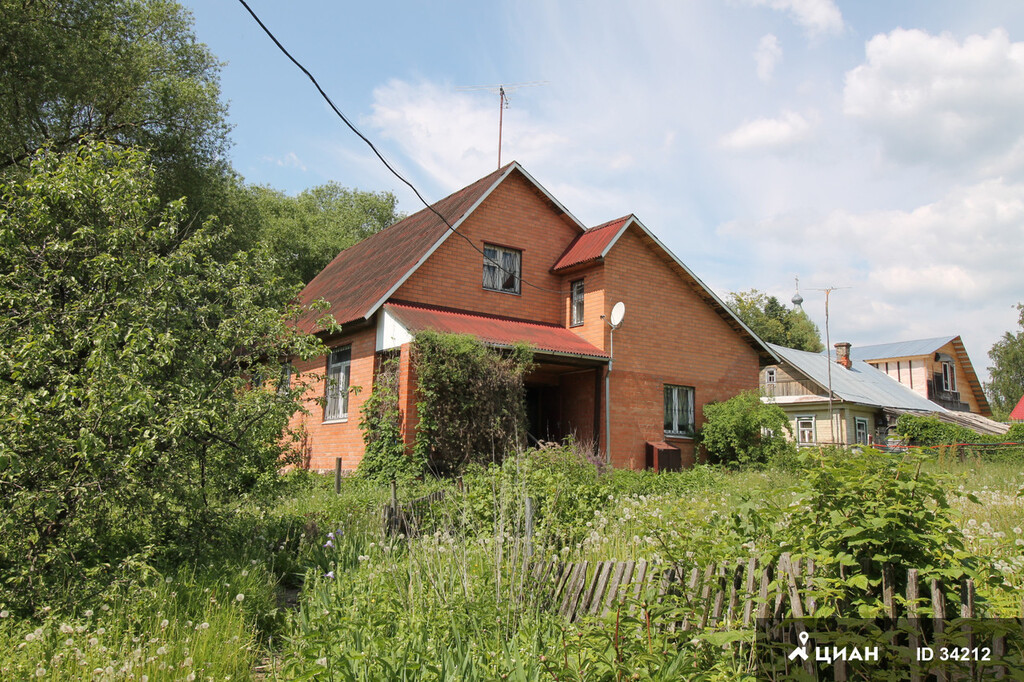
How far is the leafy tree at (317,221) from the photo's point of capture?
3531 cm

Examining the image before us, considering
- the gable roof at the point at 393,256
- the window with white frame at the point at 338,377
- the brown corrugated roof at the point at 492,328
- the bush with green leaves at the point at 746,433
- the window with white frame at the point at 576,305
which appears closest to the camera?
the brown corrugated roof at the point at 492,328

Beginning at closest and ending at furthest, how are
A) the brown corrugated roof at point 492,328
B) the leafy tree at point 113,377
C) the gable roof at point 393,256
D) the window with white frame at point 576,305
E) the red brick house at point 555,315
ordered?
1. the leafy tree at point 113,377
2. the brown corrugated roof at point 492,328
3. the gable roof at point 393,256
4. the red brick house at point 555,315
5. the window with white frame at point 576,305

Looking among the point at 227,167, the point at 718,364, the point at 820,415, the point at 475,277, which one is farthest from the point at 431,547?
the point at 820,415

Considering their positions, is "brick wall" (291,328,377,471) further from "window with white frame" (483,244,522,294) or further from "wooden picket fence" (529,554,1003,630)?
"wooden picket fence" (529,554,1003,630)

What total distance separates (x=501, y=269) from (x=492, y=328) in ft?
7.59

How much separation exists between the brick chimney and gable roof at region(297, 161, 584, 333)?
26.2m

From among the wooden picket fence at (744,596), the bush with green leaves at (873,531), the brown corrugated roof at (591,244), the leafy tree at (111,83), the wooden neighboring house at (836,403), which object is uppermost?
the leafy tree at (111,83)

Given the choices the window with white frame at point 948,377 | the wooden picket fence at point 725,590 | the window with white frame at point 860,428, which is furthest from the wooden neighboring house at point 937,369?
the wooden picket fence at point 725,590

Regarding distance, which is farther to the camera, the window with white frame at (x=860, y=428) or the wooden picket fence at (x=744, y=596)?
the window with white frame at (x=860, y=428)

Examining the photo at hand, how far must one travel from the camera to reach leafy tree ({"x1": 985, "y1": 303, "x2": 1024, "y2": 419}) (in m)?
55.0

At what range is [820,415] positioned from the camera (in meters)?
32.2

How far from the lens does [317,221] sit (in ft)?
129

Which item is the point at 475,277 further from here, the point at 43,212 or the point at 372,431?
the point at 43,212

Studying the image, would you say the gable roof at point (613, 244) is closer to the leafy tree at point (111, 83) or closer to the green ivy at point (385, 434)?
the green ivy at point (385, 434)
